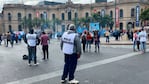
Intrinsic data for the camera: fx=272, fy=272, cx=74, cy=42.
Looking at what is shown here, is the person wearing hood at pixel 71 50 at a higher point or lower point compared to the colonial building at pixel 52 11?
lower

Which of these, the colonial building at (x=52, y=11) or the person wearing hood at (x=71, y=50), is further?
the colonial building at (x=52, y=11)

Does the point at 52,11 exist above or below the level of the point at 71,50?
above

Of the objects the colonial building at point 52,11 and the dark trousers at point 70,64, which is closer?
the dark trousers at point 70,64

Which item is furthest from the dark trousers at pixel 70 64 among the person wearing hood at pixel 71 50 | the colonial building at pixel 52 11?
the colonial building at pixel 52 11

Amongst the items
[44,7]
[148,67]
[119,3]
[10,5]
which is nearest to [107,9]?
[119,3]

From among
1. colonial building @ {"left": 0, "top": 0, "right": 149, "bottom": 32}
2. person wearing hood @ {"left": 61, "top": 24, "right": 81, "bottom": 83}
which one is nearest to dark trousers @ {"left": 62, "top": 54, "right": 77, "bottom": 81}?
person wearing hood @ {"left": 61, "top": 24, "right": 81, "bottom": 83}

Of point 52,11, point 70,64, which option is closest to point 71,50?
point 70,64

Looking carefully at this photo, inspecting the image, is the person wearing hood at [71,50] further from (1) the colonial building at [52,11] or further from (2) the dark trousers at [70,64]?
(1) the colonial building at [52,11]

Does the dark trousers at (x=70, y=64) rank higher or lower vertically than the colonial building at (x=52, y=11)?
lower

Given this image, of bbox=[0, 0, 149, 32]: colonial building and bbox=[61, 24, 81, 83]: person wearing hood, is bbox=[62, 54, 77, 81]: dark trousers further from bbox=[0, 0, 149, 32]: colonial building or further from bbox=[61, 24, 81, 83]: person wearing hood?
bbox=[0, 0, 149, 32]: colonial building

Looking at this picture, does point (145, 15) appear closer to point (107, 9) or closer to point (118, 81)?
point (107, 9)

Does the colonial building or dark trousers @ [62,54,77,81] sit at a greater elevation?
the colonial building

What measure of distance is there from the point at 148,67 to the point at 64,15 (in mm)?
69072

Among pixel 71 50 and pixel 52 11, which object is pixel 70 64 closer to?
pixel 71 50
